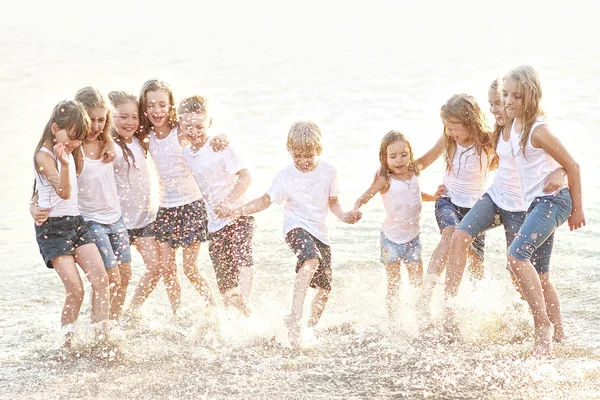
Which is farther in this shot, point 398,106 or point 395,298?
point 398,106

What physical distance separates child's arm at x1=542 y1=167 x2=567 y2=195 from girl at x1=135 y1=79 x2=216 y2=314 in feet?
7.89

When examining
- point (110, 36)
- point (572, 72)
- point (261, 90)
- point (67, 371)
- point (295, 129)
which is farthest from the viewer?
point (110, 36)

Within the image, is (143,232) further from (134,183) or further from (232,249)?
(232,249)

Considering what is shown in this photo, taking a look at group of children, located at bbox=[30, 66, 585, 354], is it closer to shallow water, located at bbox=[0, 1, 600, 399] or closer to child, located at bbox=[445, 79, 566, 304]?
child, located at bbox=[445, 79, 566, 304]

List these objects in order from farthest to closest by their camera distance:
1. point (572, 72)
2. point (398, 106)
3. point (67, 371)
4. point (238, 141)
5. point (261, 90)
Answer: point (572, 72) < point (261, 90) < point (398, 106) < point (238, 141) < point (67, 371)

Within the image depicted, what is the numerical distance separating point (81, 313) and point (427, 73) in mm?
15665

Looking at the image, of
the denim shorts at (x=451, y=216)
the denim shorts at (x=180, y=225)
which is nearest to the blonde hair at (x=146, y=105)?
the denim shorts at (x=180, y=225)

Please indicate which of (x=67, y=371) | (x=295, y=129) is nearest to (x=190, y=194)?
(x=295, y=129)

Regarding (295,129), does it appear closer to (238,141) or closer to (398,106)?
(238,141)

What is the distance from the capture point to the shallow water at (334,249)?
16.7ft

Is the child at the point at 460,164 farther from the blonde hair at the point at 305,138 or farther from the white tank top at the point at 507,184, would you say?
the blonde hair at the point at 305,138

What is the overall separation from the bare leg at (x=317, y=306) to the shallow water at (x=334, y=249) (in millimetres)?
126

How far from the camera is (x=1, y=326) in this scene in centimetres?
630

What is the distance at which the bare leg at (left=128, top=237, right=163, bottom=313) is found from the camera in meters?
6.25
